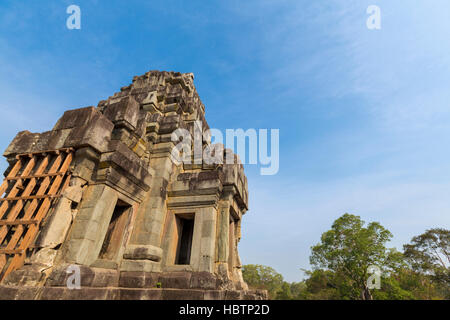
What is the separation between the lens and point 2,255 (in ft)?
12.4

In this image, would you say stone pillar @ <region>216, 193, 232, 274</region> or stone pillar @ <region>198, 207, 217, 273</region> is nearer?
stone pillar @ <region>198, 207, 217, 273</region>

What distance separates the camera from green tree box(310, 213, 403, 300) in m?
24.5

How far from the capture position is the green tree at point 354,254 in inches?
963

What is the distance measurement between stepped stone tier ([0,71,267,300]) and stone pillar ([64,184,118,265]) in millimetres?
19

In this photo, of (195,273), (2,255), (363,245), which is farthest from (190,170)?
(363,245)

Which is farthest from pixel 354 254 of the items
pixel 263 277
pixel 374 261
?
pixel 263 277

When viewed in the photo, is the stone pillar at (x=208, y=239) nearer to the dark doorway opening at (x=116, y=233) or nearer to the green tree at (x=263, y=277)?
the dark doorway opening at (x=116, y=233)

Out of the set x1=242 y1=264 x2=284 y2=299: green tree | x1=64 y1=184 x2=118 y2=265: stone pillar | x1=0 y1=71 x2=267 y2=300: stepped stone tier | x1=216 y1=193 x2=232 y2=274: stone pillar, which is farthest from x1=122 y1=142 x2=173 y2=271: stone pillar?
x1=242 y1=264 x2=284 y2=299: green tree

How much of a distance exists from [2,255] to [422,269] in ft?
122

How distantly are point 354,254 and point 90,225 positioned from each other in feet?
95.5

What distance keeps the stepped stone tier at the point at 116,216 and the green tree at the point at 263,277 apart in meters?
54.8

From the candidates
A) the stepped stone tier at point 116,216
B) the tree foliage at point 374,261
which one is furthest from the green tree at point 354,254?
the stepped stone tier at point 116,216

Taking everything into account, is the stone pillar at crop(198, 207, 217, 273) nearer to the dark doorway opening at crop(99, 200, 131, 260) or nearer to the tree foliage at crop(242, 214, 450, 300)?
the dark doorway opening at crop(99, 200, 131, 260)
